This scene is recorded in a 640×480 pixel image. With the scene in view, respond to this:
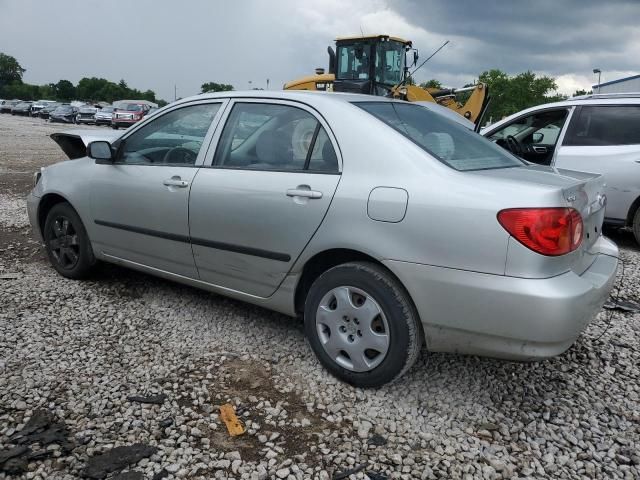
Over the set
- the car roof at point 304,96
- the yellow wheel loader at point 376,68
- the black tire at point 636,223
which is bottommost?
the black tire at point 636,223

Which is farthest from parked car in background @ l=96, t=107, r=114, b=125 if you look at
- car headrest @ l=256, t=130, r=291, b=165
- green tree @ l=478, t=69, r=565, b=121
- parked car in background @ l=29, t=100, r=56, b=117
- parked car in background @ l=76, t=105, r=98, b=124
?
green tree @ l=478, t=69, r=565, b=121

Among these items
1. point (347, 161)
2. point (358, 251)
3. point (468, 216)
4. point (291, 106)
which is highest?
point (291, 106)

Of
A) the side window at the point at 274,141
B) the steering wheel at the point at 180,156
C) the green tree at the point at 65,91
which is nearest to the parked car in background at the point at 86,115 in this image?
the steering wheel at the point at 180,156

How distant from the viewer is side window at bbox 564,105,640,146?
6109mm

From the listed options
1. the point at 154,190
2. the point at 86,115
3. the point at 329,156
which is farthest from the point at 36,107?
the point at 329,156

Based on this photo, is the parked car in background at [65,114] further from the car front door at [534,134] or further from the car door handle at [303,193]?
the car door handle at [303,193]

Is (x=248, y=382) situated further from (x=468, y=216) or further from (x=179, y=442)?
(x=468, y=216)

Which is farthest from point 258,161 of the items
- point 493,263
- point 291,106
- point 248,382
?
point 493,263

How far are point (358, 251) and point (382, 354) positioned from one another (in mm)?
546

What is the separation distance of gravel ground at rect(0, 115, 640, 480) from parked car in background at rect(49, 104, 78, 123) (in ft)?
133

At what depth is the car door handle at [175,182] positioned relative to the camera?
364cm

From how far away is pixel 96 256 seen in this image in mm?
4438

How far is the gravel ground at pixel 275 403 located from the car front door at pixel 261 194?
51cm

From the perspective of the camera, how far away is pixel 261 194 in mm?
3236
